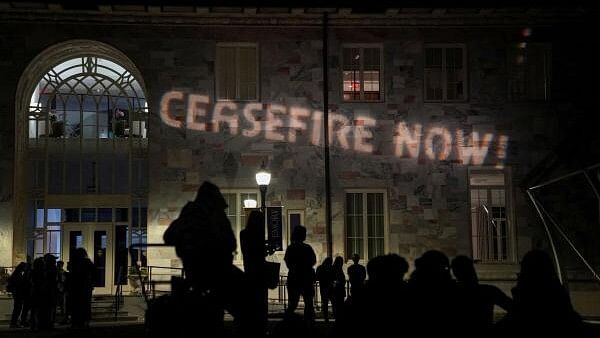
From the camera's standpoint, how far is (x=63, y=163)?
24.8 m

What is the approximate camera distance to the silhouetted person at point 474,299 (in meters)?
7.25

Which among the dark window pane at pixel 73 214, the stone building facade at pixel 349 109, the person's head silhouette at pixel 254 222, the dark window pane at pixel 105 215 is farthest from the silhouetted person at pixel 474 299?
the dark window pane at pixel 73 214

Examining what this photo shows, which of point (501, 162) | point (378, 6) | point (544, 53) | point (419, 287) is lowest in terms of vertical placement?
point (419, 287)

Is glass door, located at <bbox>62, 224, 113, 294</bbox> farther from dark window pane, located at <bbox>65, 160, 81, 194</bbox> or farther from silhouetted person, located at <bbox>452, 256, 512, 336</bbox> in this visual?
silhouetted person, located at <bbox>452, 256, 512, 336</bbox>

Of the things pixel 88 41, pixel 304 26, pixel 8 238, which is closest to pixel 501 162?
pixel 304 26

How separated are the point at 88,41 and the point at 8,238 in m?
6.02

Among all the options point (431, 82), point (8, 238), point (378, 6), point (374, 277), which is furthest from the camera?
point (431, 82)

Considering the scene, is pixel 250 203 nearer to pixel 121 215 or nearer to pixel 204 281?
pixel 121 215

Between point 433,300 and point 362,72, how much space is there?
669 inches

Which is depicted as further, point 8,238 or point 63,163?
point 63,163

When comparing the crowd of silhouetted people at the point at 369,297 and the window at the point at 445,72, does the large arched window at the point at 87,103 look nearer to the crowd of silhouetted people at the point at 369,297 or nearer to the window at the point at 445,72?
the window at the point at 445,72

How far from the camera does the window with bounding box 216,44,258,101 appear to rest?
76.6ft

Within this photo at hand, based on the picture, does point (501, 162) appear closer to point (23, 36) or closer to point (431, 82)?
point (431, 82)

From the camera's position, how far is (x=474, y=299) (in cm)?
754
